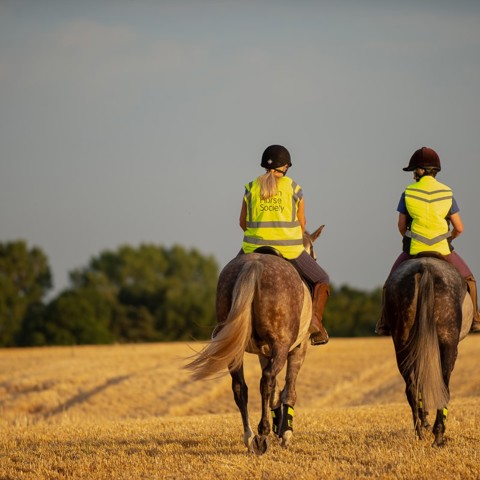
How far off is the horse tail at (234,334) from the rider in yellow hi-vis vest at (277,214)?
2.55 feet

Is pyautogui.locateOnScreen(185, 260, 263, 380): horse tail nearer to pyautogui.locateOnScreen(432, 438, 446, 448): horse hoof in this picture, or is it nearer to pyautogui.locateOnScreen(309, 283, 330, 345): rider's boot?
pyautogui.locateOnScreen(309, 283, 330, 345): rider's boot

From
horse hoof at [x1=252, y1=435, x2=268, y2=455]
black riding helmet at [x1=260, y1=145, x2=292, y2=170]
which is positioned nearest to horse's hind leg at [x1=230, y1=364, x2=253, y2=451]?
horse hoof at [x1=252, y1=435, x2=268, y2=455]

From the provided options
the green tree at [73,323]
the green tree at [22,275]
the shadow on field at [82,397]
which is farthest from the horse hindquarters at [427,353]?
the green tree at [22,275]

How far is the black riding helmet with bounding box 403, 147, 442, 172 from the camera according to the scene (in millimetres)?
12367

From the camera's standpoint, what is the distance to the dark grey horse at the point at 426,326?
1145 centimetres

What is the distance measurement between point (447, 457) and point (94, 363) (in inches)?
1014

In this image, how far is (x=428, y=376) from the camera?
11461mm

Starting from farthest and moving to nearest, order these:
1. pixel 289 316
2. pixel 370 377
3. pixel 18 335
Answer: pixel 18 335 < pixel 370 377 < pixel 289 316

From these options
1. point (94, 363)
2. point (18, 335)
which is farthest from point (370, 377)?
point (18, 335)

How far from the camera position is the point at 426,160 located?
1238 cm

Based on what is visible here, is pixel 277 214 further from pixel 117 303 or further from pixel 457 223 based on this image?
pixel 117 303

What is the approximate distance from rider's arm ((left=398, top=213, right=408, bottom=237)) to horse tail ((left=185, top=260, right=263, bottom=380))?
6.82 feet

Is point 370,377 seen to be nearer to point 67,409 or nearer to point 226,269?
point 67,409

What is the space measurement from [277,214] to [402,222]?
61.7 inches
